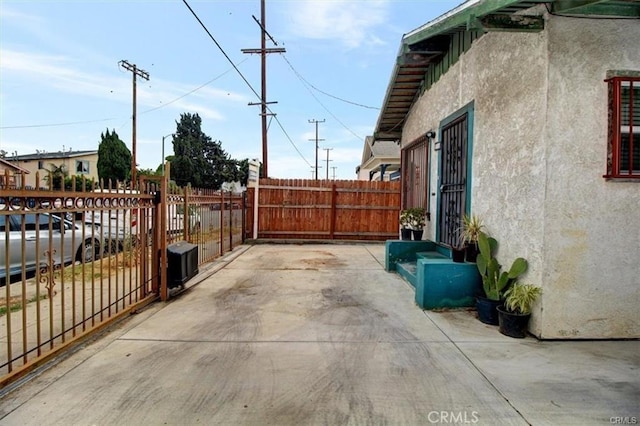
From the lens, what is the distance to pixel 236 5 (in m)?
10.3

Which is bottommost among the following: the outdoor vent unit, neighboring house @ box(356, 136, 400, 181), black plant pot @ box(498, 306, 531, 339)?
black plant pot @ box(498, 306, 531, 339)

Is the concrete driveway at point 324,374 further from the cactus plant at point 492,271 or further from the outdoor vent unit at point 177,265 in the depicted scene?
the outdoor vent unit at point 177,265

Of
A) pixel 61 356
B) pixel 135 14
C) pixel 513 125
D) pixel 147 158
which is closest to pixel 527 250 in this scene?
pixel 513 125

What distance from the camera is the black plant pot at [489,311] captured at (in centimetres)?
432

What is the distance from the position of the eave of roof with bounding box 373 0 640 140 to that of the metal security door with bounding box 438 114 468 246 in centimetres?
138

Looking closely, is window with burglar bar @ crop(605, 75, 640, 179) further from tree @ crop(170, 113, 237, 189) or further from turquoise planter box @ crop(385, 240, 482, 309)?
tree @ crop(170, 113, 237, 189)

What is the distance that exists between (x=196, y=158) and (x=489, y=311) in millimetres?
40948

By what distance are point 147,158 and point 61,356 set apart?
5143 cm

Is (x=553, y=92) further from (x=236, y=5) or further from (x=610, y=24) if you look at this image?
(x=236, y=5)

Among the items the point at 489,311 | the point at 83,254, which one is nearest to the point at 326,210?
the point at 489,311

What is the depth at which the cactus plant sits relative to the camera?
4168 millimetres

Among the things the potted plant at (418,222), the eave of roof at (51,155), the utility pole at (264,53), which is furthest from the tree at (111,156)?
the potted plant at (418,222)

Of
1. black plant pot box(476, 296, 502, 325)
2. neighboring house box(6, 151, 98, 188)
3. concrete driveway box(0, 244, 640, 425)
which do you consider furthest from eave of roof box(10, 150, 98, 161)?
black plant pot box(476, 296, 502, 325)

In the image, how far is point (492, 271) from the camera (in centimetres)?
450
